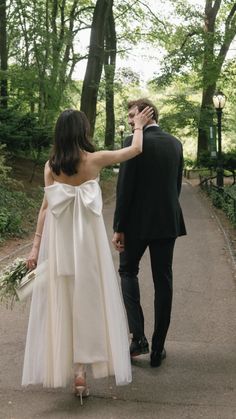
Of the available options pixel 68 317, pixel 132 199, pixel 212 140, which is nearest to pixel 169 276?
pixel 132 199

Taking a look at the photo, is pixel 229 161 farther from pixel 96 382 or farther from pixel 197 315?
pixel 96 382

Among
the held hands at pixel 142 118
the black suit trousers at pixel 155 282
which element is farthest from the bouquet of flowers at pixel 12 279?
the held hands at pixel 142 118

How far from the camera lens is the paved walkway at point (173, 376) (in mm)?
3441

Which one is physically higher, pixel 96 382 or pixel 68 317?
pixel 68 317

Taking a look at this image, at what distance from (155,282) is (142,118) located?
4.30ft

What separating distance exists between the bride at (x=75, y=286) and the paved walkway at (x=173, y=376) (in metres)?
0.17

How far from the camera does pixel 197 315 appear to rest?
18.8 ft

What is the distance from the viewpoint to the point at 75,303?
3.51m

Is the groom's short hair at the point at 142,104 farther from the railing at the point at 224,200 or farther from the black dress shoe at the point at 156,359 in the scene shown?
the railing at the point at 224,200

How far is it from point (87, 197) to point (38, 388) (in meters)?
1.46

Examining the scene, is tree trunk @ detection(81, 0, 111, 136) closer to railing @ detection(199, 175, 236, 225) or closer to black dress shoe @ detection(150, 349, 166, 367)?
railing @ detection(199, 175, 236, 225)

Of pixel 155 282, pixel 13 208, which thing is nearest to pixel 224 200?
pixel 13 208

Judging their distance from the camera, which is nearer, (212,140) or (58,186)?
(58,186)

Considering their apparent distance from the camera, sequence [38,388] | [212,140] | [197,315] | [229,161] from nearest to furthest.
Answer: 1. [38,388]
2. [197,315]
3. [212,140]
4. [229,161]
